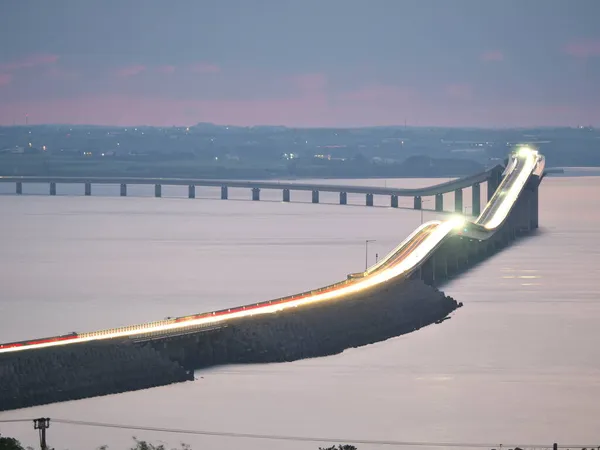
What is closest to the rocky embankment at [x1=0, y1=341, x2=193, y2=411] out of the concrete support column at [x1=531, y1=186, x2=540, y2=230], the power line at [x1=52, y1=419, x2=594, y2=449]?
the power line at [x1=52, y1=419, x2=594, y2=449]

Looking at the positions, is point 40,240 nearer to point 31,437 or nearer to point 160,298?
point 160,298

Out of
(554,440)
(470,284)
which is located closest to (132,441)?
(554,440)

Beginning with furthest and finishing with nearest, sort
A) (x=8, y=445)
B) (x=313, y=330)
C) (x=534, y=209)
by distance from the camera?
1. (x=534, y=209)
2. (x=313, y=330)
3. (x=8, y=445)

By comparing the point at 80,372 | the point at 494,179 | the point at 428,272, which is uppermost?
the point at 494,179

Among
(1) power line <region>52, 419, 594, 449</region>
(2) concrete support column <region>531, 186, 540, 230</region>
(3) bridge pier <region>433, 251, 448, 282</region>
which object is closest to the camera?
(1) power line <region>52, 419, 594, 449</region>

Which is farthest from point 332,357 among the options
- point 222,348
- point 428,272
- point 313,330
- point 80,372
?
point 428,272

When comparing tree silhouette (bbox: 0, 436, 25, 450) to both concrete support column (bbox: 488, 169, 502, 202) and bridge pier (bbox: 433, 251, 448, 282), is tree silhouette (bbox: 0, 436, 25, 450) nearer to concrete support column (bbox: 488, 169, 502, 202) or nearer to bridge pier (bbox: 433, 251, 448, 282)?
bridge pier (bbox: 433, 251, 448, 282)

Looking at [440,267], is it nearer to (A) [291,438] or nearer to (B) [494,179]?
(A) [291,438]
